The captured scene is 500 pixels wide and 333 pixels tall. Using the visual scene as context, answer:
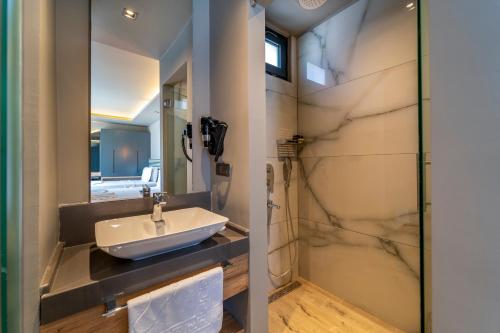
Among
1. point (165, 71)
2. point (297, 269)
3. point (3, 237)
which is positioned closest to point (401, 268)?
point (297, 269)

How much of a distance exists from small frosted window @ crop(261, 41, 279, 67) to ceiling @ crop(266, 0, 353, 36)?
0.58 feet

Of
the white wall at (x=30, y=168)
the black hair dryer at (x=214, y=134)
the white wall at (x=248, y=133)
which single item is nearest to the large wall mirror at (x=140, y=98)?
the black hair dryer at (x=214, y=134)

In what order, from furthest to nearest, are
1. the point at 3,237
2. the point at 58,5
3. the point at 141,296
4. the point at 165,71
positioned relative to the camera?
the point at 165,71 < the point at 58,5 < the point at 141,296 < the point at 3,237

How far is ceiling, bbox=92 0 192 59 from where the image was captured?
3.91 feet

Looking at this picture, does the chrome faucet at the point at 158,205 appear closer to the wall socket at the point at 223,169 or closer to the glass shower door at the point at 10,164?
the wall socket at the point at 223,169

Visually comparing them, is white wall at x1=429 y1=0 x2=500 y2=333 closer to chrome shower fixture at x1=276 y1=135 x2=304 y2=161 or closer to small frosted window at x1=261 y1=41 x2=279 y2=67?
chrome shower fixture at x1=276 y1=135 x2=304 y2=161

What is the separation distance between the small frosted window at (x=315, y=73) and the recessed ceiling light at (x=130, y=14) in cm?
155

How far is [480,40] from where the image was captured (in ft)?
1.99

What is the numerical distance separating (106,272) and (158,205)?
1.38 ft

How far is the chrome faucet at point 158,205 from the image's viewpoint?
1.12m

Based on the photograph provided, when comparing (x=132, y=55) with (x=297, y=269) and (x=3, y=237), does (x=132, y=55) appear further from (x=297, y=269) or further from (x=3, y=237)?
(x=297, y=269)

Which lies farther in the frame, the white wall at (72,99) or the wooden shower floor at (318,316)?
the wooden shower floor at (318,316)

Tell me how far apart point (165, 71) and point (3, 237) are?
1280mm

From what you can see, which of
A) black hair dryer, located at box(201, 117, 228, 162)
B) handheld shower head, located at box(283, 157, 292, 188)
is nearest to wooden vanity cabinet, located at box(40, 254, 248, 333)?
black hair dryer, located at box(201, 117, 228, 162)
